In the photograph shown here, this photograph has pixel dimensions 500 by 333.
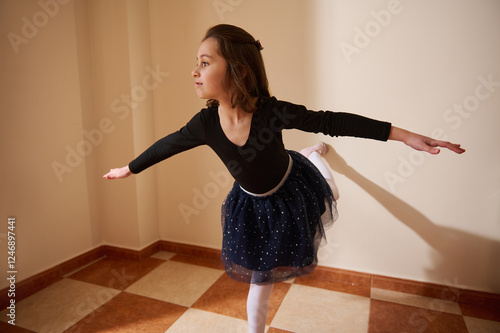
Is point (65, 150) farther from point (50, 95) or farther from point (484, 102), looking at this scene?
point (484, 102)

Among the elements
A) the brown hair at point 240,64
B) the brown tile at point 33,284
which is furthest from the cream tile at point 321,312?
the brown tile at point 33,284

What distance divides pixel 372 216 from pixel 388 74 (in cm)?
66

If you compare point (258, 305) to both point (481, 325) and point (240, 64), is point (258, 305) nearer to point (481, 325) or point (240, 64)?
point (240, 64)

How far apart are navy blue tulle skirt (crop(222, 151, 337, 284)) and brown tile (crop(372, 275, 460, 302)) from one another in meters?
0.67

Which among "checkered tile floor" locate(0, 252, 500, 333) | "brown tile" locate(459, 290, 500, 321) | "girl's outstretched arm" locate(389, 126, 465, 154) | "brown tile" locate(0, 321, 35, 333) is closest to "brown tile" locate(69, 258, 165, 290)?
"checkered tile floor" locate(0, 252, 500, 333)

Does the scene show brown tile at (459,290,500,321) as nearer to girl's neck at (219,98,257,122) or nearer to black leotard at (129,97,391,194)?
black leotard at (129,97,391,194)

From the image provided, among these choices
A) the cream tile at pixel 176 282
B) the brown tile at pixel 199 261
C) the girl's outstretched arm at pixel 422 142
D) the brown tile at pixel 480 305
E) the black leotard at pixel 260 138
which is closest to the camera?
the girl's outstretched arm at pixel 422 142

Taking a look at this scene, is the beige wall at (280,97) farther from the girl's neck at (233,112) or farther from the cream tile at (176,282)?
the girl's neck at (233,112)

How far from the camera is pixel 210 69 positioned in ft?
3.07

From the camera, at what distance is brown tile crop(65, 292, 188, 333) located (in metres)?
1.29

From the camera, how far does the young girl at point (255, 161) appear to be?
3.10ft

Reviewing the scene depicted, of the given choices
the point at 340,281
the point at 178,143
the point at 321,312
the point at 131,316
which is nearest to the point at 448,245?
the point at 340,281

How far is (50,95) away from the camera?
159cm

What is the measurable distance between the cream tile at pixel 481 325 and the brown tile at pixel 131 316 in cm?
120
